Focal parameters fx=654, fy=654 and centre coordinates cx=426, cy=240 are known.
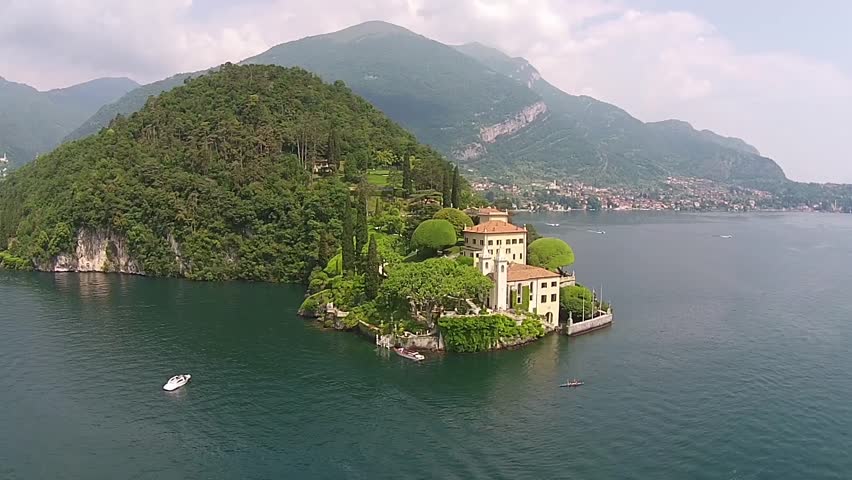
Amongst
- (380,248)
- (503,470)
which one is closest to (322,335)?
(380,248)

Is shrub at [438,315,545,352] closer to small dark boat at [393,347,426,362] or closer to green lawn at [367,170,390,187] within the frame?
small dark boat at [393,347,426,362]

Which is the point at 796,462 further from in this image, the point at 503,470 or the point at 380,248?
the point at 380,248

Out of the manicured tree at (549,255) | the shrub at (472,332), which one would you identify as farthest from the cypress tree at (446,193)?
the shrub at (472,332)

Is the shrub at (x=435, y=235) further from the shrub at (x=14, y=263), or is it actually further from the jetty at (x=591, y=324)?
the shrub at (x=14, y=263)

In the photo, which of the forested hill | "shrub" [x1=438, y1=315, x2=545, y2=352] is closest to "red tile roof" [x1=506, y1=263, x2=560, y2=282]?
"shrub" [x1=438, y1=315, x2=545, y2=352]

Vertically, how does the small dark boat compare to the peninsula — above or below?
below

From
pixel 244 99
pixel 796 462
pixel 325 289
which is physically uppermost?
pixel 244 99

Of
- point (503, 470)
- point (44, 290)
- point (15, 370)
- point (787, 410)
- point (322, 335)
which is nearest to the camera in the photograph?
point (503, 470)
